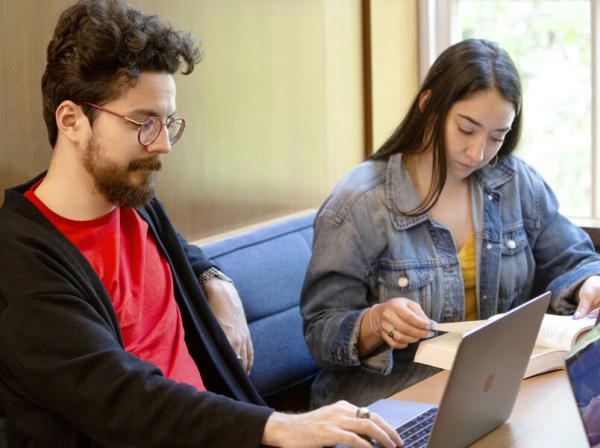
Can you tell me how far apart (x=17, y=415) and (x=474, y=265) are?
1097 millimetres

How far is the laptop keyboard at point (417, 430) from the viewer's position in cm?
143

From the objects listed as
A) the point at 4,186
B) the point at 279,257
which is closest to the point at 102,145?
the point at 4,186

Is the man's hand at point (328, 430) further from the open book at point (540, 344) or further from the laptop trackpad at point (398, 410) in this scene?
the open book at point (540, 344)

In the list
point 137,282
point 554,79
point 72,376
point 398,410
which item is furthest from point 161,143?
point 554,79

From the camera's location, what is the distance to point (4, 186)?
188 centimetres

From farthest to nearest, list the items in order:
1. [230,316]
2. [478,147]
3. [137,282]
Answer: [478,147] < [230,316] < [137,282]

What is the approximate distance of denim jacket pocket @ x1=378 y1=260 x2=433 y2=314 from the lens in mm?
2043

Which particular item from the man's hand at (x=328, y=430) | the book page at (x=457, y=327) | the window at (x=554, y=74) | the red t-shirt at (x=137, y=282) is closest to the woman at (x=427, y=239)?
the book page at (x=457, y=327)

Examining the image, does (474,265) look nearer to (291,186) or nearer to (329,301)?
(329,301)

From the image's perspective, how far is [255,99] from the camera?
2.57m

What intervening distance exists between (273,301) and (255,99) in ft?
1.92

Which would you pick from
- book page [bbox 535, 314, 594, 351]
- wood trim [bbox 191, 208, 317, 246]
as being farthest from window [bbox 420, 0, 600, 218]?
book page [bbox 535, 314, 594, 351]

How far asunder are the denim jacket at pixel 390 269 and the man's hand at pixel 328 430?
0.58 meters

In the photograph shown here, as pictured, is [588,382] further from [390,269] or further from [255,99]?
[255,99]
